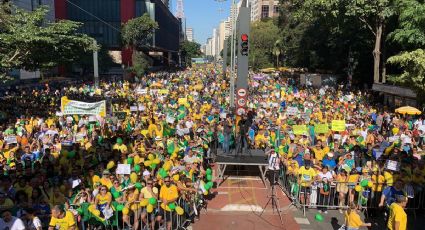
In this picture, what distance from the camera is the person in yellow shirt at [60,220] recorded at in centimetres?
812

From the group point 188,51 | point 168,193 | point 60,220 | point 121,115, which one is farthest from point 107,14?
point 188,51

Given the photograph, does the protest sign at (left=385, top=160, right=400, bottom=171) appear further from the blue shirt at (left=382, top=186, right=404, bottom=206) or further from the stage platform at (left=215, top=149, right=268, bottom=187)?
the stage platform at (left=215, top=149, right=268, bottom=187)

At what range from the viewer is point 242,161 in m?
13.8

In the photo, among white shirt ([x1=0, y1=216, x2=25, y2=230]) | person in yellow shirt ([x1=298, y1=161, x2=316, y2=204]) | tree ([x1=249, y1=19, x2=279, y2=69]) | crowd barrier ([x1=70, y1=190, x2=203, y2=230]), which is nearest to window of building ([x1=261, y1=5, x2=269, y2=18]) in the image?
tree ([x1=249, y1=19, x2=279, y2=69])

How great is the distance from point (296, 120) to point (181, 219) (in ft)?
35.2

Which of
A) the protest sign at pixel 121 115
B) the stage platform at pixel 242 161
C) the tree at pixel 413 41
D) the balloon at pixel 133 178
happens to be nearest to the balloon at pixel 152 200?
the balloon at pixel 133 178

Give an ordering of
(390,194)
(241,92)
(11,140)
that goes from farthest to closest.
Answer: (241,92) < (11,140) < (390,194)

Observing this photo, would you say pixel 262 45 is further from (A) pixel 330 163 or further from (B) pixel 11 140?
(A) pixel 330 163

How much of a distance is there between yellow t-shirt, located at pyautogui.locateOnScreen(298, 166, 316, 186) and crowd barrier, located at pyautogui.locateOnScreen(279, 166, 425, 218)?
118 mm

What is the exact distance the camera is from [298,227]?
10484 millimetres

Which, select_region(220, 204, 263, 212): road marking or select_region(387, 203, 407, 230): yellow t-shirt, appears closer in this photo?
select_region(387, 203, 407, 230): yellow t-shirt

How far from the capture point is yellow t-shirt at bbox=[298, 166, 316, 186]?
1142cm

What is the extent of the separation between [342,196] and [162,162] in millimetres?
5497

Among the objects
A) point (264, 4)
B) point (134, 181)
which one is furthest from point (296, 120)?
point (264, 4)
